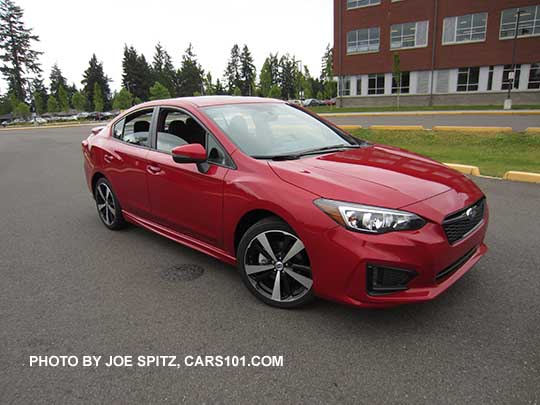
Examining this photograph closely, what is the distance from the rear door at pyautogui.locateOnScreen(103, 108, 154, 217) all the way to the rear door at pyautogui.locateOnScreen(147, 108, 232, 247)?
18cm

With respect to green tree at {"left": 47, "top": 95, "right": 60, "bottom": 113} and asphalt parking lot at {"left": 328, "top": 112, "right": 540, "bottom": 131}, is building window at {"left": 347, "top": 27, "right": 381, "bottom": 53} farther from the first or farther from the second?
green tree at {"left": 47, "top": 95, "right": 60, "bottom": 113}

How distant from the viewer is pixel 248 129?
379 cm

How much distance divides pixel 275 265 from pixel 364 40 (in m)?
38.1

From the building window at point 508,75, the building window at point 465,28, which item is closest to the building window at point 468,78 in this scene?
the building window at point 508,75

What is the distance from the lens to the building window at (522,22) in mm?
30734

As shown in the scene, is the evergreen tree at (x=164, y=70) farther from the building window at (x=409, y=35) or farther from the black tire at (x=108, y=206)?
the black tire at (x=108, y=206)

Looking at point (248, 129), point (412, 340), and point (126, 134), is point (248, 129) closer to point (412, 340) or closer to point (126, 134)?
point (126, 134)

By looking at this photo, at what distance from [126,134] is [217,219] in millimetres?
2102

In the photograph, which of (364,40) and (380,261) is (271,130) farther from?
(364,40)

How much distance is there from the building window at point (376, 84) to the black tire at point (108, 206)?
3554 cm

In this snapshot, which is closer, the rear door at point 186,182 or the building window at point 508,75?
the rear door at point 186,182

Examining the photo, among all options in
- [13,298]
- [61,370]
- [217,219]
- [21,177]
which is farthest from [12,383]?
[21,177]

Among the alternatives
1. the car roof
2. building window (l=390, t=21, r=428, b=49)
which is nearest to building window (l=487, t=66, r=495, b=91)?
building window (l=390, t=21, r=428, b=49)

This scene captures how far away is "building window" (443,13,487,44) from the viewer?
107 feet
